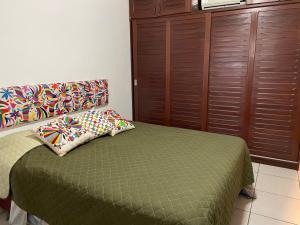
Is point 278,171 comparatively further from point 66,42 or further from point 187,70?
point 66,42

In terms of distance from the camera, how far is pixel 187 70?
295cm

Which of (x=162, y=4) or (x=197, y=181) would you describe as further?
(x=162, y=4)

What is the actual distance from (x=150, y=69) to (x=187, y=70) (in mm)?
551

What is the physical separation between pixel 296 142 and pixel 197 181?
185 centimetres

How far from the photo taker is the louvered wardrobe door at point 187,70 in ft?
9.25

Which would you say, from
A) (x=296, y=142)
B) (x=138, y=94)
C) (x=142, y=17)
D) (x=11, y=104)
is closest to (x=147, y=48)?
(x=142, y=17)

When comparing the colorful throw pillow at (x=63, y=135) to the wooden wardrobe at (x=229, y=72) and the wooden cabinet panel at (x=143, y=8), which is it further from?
the wooden cabinet panel at (x=143, y=8)

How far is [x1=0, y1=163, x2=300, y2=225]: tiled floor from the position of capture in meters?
1.81

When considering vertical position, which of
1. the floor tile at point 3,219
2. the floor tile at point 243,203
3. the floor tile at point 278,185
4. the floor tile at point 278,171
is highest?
the floor tile at point 278,171

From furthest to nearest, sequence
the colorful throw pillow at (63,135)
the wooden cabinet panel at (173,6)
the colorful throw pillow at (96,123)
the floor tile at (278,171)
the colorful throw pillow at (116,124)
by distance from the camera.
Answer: the wooden cabinet panel at (173,6) → the floor tile at (278,171) → the colorful throw pillow at (116,124) → the colorful throw pillow at (96,123) → the colorful throw pillow at (63,135)

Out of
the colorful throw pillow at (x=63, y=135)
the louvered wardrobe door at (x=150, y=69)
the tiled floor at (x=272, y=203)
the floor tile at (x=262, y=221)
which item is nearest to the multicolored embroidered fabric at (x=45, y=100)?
the colorful throw pillow at (x=63, y=135)

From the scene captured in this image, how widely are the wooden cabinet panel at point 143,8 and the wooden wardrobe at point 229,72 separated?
0.07 feet

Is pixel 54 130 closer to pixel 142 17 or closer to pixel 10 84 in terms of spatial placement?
pixel 10 84

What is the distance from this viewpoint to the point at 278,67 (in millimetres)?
2463
